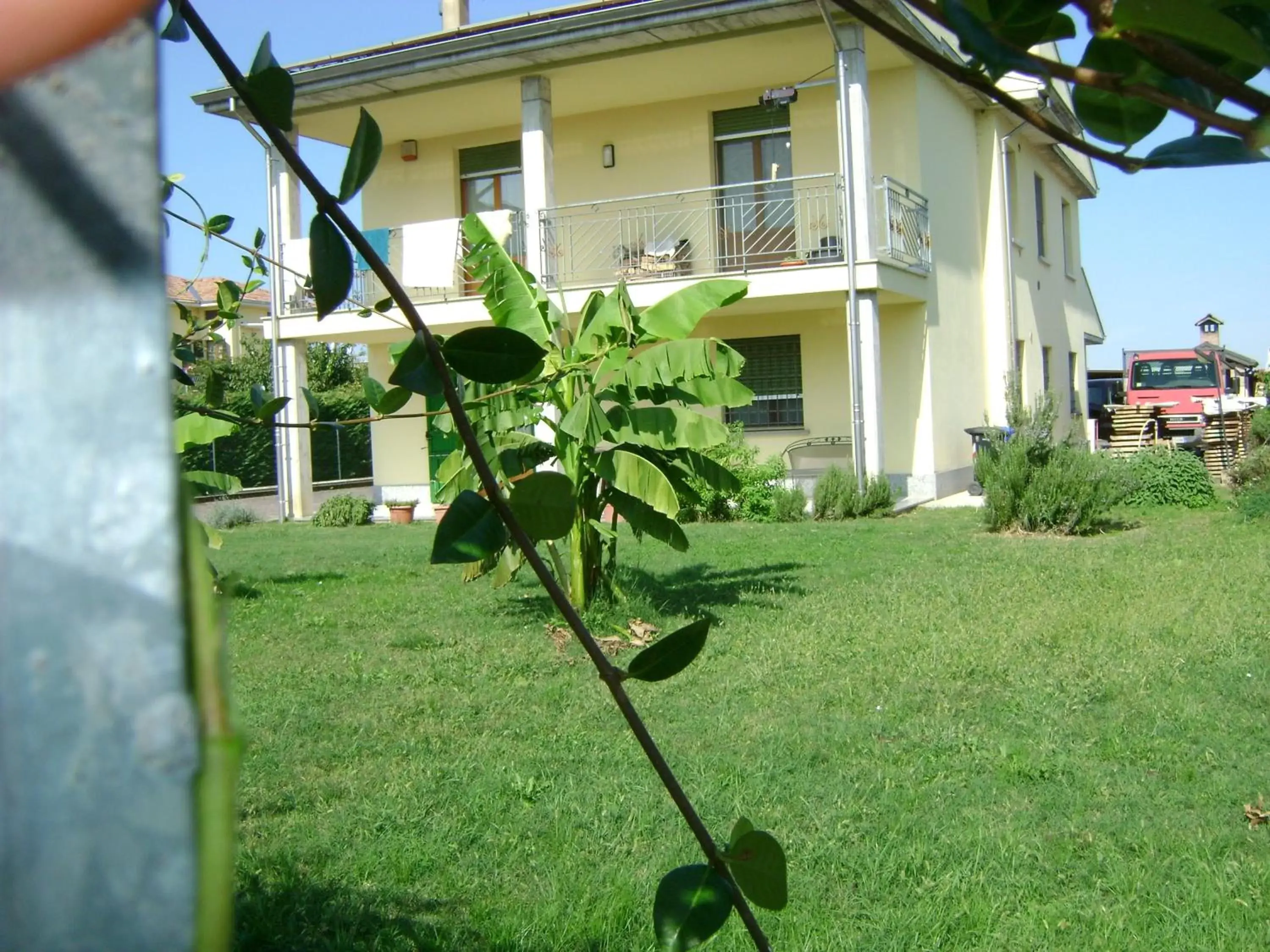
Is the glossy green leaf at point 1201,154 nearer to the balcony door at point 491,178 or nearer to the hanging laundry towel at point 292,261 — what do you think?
the hanging laundry towel at point 292,261

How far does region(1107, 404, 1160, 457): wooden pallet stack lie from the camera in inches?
1019

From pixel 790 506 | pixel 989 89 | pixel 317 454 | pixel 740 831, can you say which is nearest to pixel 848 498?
pixel 790 506

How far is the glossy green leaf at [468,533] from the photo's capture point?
86 centimetres

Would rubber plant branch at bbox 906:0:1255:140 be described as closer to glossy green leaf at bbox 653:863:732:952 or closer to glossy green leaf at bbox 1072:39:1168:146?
glossy green leaf at bbox 1072:39:1168:146

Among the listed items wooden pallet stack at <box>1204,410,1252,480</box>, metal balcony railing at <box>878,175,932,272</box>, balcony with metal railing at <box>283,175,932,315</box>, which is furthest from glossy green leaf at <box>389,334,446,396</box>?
wooden pallet stack at <box>1204,410,1252,480</box>

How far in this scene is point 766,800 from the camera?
16.6 ft

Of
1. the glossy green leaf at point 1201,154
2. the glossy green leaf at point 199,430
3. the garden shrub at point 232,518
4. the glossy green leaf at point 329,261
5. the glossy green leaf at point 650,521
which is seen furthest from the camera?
the garden shrub at point 232,518

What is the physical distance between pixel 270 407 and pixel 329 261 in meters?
0.75

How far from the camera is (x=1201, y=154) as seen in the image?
27.5 inches

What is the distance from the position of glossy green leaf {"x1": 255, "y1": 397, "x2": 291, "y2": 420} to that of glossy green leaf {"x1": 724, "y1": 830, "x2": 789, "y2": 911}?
2.88 ft

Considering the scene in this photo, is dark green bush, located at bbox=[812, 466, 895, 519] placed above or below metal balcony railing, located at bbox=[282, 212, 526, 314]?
below

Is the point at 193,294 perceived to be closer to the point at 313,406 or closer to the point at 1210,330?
the point at 313,406

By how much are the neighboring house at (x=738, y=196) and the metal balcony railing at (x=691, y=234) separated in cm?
5

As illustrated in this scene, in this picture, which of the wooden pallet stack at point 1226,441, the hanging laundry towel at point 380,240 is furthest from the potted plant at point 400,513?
the wooden pallet stack at point 1226,441
